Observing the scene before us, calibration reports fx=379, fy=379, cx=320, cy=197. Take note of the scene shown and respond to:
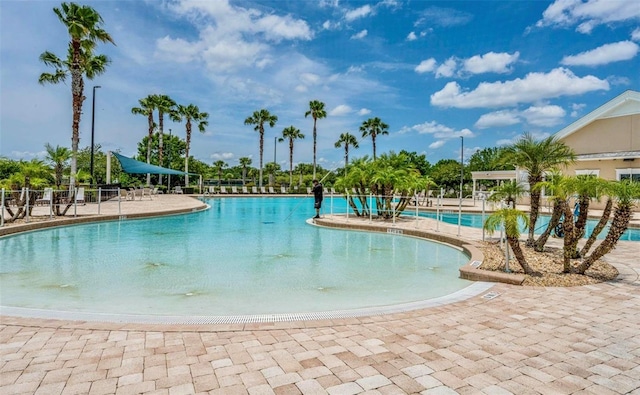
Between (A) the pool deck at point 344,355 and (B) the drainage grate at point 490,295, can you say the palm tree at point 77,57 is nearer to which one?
(A) the pool deck at point 344,355

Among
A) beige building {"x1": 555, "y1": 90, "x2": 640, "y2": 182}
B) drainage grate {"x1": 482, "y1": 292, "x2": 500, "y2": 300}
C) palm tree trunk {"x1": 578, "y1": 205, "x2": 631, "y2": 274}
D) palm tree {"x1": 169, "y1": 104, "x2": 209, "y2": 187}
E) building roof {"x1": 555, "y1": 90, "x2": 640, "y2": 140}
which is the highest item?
palm tree {"x1": 169, "y1": 104, "x2": 209, "y2": 187}

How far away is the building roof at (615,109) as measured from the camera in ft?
59.0

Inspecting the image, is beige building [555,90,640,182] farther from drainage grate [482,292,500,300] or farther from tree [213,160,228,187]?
tree [213,160,228,187]

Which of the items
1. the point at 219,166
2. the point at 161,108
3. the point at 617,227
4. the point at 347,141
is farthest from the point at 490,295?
the point at 219,166

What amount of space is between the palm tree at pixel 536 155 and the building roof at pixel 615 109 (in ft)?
41.5

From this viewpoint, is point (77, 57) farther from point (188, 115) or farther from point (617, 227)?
point (617, 227)

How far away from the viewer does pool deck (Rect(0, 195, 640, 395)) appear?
2479 mm

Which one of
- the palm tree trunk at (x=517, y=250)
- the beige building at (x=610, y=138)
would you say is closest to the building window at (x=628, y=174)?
the beige building at (x=610, y=138)

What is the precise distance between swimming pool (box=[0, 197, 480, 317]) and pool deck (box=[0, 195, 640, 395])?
92cm

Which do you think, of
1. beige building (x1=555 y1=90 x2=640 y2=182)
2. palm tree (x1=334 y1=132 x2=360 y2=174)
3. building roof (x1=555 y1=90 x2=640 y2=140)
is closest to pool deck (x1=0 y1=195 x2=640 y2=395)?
beige building (x1=555 y1=90 x2=640 y2=182)

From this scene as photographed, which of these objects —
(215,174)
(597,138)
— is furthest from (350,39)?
(215,174)

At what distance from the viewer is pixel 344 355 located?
9.66ft

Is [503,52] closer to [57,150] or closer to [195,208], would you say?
[195,208]

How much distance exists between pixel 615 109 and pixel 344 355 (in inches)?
873
